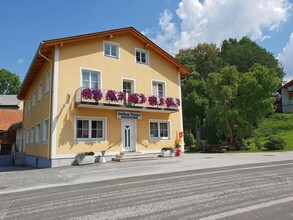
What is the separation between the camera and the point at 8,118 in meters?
37.2

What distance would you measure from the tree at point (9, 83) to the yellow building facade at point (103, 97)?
145 feet

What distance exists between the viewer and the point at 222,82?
27.1 meters

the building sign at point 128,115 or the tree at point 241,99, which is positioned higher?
the tree at point 241,99

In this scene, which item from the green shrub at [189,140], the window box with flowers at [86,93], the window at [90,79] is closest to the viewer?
the window box with flowers at [86,93]

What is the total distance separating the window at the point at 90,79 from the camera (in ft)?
58.0

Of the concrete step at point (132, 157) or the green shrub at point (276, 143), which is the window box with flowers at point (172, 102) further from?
the green shrub at point (276, 143)

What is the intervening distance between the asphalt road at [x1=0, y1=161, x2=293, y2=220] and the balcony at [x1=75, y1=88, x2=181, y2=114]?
305 inches

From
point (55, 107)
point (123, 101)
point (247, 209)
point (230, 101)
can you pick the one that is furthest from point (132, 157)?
point (230, 101)

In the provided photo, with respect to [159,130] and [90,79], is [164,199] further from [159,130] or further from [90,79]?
[159,130]

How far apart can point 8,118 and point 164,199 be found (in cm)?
3600

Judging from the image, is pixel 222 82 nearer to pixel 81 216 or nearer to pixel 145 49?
pixel 145 49

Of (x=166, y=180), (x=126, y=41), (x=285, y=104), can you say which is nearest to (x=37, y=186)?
(x=166, y=180)

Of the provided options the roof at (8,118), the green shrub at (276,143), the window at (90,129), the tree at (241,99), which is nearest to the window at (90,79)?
the window at (90,129)

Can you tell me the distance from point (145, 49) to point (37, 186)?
14.0 metres
